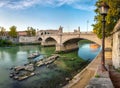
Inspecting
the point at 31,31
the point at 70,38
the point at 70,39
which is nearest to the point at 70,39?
the point at 70,39

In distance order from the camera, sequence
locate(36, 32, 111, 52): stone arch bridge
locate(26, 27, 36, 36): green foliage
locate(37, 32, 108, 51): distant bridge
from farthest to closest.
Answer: locate(26, 27, 36, 36): green foliage → locate(37, 32, 108, 51): distant bridge → locate(36, 32, 111, 52): stone arch bridge

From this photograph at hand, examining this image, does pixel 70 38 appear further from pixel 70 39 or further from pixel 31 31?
pixel 31 31

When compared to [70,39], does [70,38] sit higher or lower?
higher

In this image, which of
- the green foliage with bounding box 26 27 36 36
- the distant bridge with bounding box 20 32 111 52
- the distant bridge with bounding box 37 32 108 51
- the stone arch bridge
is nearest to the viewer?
the distant bridge with bounding box 20 32 111 52

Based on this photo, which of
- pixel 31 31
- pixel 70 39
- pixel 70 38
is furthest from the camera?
pixel 31 31

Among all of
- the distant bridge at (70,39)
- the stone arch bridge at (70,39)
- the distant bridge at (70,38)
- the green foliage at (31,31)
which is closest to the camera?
the distant bridge at (70,39)

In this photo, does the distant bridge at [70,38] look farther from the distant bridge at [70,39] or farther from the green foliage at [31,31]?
the green foliage at [31,31]

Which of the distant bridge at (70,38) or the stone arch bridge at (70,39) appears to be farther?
the distant bridge at (70,38)

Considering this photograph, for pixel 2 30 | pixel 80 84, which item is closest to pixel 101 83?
pixel 80 84

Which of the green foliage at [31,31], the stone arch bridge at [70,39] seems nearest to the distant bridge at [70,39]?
the stone arch bridge at [70,39]

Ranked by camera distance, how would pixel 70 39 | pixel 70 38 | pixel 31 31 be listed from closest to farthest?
pixel 70 38
pixel 70 39
pixel 31 31

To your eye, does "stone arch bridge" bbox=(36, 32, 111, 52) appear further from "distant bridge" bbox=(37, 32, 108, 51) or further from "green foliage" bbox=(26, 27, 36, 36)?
"green foliage" bbox=(26, 27, 36, 36)

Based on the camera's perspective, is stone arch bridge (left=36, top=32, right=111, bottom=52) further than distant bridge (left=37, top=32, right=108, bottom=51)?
No

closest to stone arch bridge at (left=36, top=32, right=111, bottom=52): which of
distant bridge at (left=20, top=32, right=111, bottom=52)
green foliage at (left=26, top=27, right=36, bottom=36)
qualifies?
distant bridge at (left=20, top=32, right=111, bottom=52)
